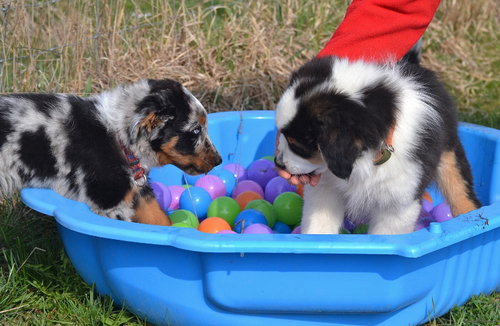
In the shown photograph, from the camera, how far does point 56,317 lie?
2.96m

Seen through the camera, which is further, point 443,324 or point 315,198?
point 315,198

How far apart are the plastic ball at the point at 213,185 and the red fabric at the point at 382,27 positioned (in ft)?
4.89

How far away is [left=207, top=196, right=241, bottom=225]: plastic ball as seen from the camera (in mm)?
3904

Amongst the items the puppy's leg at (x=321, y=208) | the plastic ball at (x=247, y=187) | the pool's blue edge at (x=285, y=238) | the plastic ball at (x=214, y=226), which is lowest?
the plastic ball at (x=247, y=187)

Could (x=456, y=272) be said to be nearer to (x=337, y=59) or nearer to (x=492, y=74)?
(x=337, y=59)

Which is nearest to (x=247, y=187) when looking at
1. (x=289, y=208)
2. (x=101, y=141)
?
(x=289, y=208)

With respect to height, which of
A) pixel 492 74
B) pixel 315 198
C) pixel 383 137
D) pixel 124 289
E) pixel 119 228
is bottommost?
pixel 492 74

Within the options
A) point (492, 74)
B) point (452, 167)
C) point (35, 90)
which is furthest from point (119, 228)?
point (492, 74)

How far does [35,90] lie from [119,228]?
2257 mm

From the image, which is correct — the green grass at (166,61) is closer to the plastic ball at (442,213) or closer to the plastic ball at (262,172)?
the plastic ball at (442,213)

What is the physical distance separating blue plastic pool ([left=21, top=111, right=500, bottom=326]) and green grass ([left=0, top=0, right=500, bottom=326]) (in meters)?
0.24

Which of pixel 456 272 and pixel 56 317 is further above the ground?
pixel 456 272

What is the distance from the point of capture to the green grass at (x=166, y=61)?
9.96 ft

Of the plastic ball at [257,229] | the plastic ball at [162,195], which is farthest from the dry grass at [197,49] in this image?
the plastic ball at [257,229]
